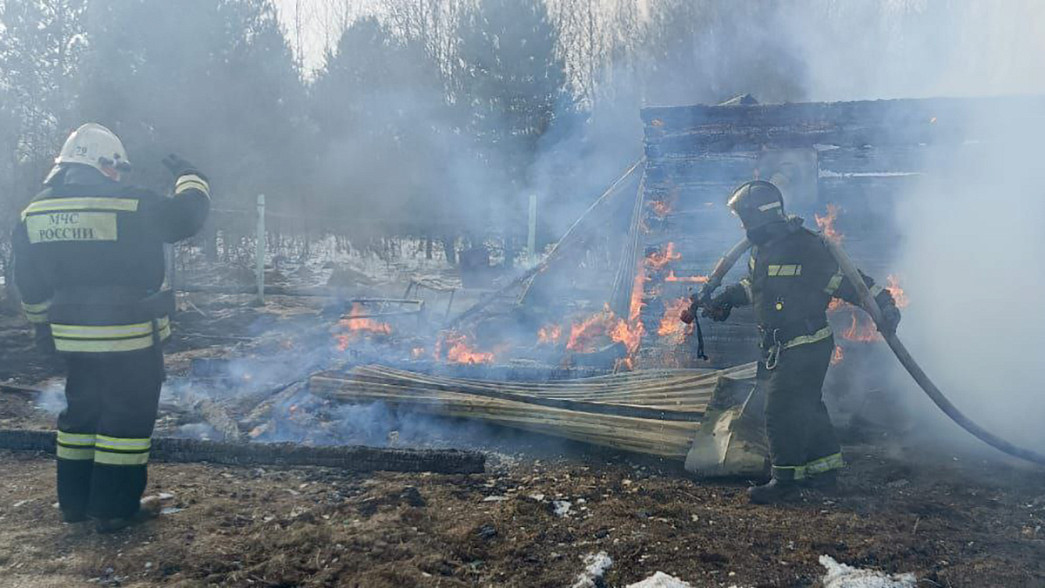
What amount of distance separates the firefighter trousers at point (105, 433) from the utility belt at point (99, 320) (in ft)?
0.20

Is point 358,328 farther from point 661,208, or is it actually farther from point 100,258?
point 100,258

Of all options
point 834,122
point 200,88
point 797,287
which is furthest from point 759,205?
point 200,88

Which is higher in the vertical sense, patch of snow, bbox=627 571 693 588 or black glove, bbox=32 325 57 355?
black glove, bbox=32 325 57 355

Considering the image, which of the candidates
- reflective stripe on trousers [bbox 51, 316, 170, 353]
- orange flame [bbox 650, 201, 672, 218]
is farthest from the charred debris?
reflective stripe on trousers [bbox 51, 316, 170, 353]

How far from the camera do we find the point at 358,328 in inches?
435

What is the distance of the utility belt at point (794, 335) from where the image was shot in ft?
15.3

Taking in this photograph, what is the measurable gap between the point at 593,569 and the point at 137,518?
2.73 metres

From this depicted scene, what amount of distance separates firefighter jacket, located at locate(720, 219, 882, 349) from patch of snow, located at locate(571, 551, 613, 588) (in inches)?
78.9

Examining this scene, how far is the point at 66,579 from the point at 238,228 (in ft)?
54.9

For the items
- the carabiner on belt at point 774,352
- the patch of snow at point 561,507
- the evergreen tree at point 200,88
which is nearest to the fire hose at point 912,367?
the carabiner on belt at point 774,352

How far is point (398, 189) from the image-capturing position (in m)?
21.3

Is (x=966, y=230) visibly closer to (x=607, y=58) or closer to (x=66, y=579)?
(x=66, y=579)

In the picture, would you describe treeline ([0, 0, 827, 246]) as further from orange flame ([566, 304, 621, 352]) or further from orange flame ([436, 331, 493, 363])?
orange flame ([436, 331, 493, 363])

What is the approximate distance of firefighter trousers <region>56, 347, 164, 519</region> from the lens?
13.3ft
